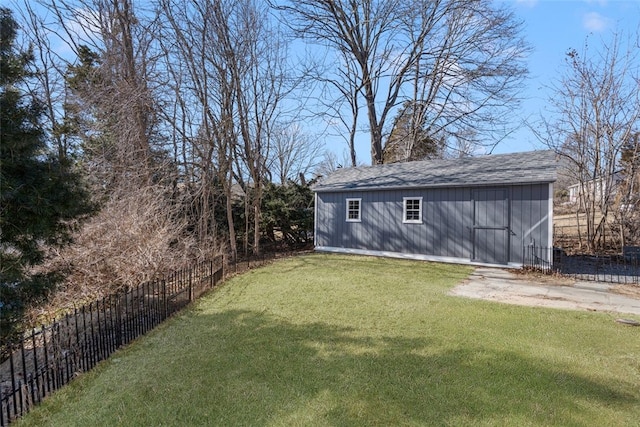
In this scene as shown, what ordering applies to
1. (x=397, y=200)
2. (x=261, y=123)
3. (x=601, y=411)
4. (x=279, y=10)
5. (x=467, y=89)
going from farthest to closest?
(x=467, y=89)
(x=279, y=10)
(x=261, y=123)
(x=397, y=200)
(x=601, y=411)

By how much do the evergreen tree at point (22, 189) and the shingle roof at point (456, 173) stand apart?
10.0 m

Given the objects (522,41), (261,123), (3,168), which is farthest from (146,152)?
(522,41)

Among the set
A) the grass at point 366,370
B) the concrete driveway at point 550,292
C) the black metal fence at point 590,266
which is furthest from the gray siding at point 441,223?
the grass at point 366,370

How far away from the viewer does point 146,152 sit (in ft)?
36.0

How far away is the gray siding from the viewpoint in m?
9.73

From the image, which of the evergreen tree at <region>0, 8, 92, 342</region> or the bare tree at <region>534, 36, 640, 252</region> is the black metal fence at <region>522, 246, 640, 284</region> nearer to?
the bare tree at <region>534, 36, 640, 252</region>

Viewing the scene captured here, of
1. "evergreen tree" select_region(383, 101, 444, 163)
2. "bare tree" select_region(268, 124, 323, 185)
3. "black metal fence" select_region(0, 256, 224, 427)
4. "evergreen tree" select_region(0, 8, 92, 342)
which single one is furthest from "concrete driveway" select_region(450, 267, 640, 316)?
"bare tree" select_region(268, 124, 323, 185)

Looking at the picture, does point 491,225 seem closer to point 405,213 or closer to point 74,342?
point 405,213

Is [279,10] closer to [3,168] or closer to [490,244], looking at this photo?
[490,244]

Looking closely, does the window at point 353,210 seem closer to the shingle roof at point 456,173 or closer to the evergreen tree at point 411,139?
the shingle roof at point 456,173

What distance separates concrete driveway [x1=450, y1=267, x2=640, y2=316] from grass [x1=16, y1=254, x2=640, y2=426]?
2.11 ft

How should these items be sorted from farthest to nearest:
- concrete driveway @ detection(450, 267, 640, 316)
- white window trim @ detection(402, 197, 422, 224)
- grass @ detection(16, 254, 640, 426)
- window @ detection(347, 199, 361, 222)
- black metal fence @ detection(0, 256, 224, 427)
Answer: window @ detection(347, 199, 361, 222), white window trim @ detection(402, 197, 422, 224), concrete driveway @ detection(450, 267, 640, 316), black metal fence @ detection(0, 256, 224, 427), grass @ detection(16, 254, 640, 426)

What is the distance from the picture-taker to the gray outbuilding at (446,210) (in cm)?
976

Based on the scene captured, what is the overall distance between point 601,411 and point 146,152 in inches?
465
